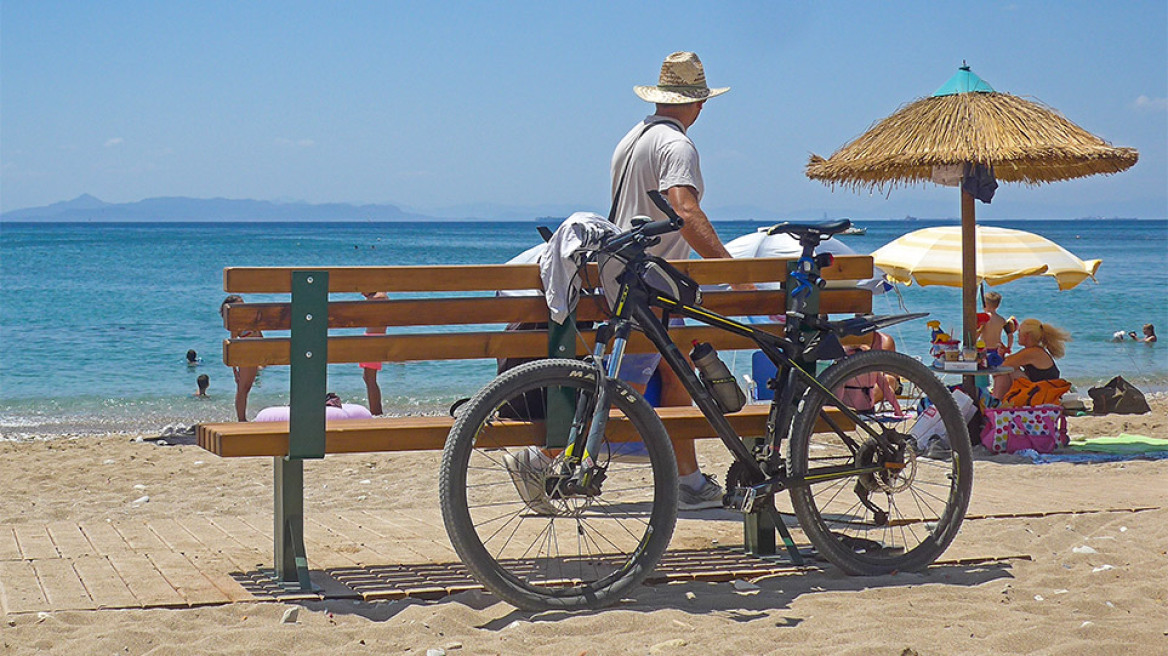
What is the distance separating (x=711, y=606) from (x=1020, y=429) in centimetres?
603

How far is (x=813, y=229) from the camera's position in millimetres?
4441

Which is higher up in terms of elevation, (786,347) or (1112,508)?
(786,347)

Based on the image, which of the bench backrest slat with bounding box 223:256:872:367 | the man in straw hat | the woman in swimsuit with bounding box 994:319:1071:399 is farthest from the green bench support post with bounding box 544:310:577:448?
the woman in swimsuit with bounding box 994:319:1071:399

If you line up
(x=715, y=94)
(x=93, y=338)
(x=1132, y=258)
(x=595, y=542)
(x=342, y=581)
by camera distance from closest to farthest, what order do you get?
1. (x=342, y=581)
2. (x=595, y=542)
3. (x=715, y=94)
4. (x=93, y=338)
5. (x=1132, y=258)

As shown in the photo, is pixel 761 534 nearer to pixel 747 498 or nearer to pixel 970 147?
pixel 747 498

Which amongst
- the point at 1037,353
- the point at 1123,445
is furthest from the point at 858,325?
the point at 1037,353

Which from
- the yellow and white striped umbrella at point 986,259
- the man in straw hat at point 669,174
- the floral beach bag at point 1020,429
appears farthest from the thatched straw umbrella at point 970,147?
the man in straw hat at point 669,174

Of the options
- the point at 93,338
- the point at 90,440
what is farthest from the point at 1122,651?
the point at 93,338

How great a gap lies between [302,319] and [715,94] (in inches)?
91.2

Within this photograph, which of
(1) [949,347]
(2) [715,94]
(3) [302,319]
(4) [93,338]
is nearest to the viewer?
(3) [302,319]

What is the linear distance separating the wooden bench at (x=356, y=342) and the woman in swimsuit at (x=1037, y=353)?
6.74m

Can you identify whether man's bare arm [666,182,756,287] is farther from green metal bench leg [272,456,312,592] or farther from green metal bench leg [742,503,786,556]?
green metal bench leg [272,456,312,592]

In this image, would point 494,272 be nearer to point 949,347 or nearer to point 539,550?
point 539,550

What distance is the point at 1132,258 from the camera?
2377 inches
